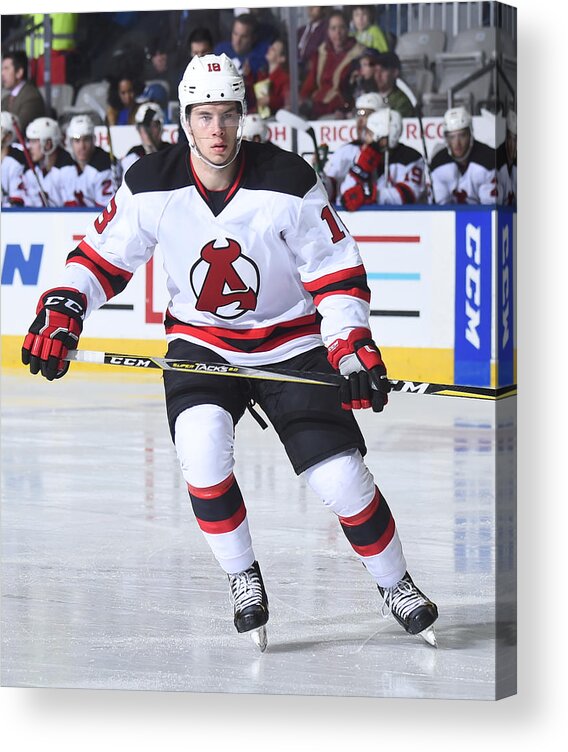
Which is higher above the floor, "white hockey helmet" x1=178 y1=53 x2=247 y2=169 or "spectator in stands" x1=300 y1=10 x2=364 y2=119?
"white hockey helmet" x1=178 y1=53 x2=247 y2=169

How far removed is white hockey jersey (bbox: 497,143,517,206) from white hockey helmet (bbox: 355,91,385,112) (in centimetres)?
112

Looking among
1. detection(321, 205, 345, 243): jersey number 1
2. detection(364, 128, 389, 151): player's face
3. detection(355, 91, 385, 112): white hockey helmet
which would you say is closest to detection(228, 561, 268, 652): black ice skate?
detection(321, 205, 345, 243): jersey number 1

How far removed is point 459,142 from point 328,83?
2.29 ft

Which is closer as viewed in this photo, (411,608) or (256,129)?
(411,608)

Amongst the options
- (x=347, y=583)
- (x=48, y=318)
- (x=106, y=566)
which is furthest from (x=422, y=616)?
(x=48, y=318)

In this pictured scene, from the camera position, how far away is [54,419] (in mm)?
4965

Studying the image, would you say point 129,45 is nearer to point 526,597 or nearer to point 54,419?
point 54,419

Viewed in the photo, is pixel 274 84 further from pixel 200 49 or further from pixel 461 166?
pixel 200 49

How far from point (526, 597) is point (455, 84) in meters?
1.46

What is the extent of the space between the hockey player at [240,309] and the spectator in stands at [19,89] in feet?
2.02

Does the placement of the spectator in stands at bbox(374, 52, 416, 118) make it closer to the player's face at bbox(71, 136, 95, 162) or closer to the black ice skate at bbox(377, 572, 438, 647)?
the player's face at bbox(71, 136, 95, 162)

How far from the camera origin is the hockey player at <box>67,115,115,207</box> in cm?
459

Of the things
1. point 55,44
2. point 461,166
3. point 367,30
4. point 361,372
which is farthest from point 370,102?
point 361,372

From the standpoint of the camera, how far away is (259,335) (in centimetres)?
389
